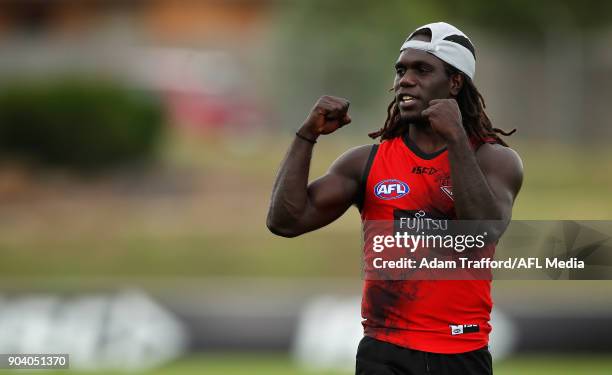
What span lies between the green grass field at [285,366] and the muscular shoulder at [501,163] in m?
6.18

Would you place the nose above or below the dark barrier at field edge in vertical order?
above

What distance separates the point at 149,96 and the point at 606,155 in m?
7.25

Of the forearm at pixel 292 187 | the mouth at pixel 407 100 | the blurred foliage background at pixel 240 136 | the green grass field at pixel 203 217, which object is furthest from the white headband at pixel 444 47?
the green grass field at pixel 203 217

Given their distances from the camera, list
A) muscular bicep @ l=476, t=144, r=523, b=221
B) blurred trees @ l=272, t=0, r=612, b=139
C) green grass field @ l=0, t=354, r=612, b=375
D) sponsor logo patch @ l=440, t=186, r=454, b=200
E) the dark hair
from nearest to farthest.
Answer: muscular bicep @ l=476, t=144, r=523, b=221, sponsor logo patch @ l=440, t=186, r=454, b=200, the dark hair, green grass field @ l=0, t=354, r=612, b=375, blurred trees @ l=272, t=0, r=612, b=139

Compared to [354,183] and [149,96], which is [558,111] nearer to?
[149,96]

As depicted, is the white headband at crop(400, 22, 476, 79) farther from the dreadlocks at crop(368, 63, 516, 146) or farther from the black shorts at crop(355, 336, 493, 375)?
the black shorts at crop(355, 336, 493, 375)

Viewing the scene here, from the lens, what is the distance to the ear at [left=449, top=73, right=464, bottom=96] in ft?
19.3

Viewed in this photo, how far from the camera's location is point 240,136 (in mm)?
22531

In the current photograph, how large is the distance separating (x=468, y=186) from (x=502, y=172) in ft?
1.20

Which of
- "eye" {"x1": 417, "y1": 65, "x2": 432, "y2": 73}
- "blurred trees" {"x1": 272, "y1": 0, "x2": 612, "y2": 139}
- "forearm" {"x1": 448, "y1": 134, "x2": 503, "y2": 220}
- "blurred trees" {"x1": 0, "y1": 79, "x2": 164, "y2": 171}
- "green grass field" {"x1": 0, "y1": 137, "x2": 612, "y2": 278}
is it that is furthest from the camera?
"blurred trees" {"x1": 272, "y1": 0, "x2": 612, "y2": 139}

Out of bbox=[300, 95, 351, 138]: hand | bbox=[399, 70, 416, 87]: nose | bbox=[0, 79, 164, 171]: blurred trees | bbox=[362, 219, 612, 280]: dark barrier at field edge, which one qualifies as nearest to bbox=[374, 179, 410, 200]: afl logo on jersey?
bbox=[362, 219, 612, 280]: dark barrier at field edge

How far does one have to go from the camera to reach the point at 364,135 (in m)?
20.6

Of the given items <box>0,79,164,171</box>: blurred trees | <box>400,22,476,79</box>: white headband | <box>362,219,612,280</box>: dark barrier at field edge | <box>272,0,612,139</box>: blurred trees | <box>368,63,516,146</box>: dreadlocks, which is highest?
<box>272,0,612,139</box>: blurred trees

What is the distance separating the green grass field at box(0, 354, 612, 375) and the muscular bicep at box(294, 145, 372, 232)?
20.0 feet
